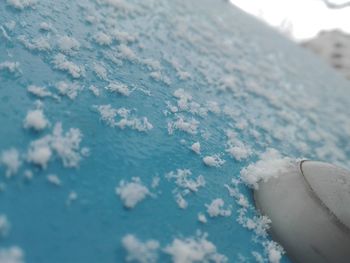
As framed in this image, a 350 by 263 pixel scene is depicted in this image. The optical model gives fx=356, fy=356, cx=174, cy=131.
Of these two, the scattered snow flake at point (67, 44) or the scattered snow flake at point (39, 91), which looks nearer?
the scattered snow flake at point (39, 91)

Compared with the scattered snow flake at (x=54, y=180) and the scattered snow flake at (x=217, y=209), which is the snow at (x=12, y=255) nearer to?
the scattered snow flake at (x=54, y=180)

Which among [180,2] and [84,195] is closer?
[84,195]

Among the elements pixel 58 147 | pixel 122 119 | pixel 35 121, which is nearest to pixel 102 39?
pixel 122 119

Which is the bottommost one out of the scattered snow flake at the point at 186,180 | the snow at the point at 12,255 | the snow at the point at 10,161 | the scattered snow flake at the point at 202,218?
the scattered snow flake at the point at 202,218

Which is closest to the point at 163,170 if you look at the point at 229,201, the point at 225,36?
the point at 229,201

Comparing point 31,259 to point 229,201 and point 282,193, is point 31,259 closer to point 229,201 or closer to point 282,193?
point 229,201

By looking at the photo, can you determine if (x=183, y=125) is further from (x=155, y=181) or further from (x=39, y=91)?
(x=39, y=91)

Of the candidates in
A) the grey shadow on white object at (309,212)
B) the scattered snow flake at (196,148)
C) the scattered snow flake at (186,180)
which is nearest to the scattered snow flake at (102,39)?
the scattered snow flake at (196,148)

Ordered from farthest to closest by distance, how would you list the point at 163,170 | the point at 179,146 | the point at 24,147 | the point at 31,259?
the point at 179,146 < the point at 163,170 < the point at 24,147 < the point at 31,259
